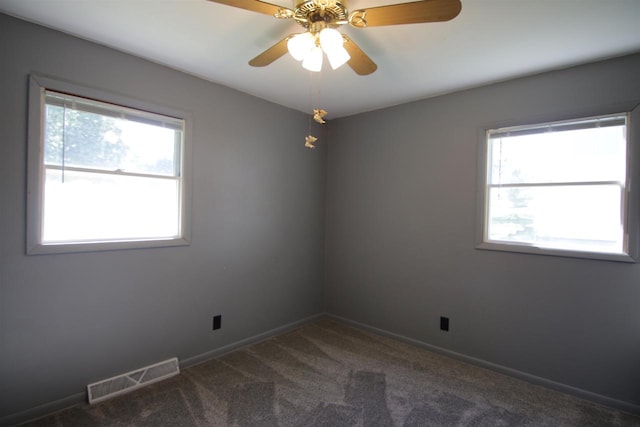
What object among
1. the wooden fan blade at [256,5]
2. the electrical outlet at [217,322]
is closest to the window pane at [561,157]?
the wooden fan blade at [256,5]

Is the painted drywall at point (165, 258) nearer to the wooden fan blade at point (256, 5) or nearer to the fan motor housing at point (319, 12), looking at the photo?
the wooden fan blade at point (256, 5)

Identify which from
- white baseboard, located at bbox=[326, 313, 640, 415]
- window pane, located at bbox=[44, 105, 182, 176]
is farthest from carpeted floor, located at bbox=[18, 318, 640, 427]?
window pane, located at bbox=[44, 105, 182, 176]

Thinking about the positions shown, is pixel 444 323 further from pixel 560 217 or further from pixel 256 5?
pixel 256 5

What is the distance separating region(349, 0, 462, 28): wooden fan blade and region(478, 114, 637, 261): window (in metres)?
1.70

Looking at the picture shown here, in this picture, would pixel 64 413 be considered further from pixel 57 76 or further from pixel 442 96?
pixel 442 96

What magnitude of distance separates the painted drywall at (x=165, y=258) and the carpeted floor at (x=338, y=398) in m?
0.30

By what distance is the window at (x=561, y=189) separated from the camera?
223 cm

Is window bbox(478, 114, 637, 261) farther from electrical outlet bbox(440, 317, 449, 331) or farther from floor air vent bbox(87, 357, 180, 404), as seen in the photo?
floor air vent bbox(87, 357, 180, 404)

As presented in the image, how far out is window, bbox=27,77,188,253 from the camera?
6.48 ft

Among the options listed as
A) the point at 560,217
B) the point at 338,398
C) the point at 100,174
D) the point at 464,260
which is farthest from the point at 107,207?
the point at 560,217

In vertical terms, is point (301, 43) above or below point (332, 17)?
below

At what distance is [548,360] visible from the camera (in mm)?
2432

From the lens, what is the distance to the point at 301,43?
1.50m

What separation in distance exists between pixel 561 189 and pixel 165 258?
3.21m
